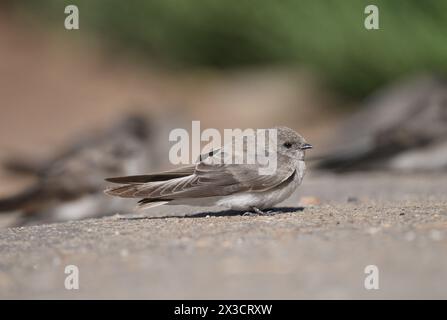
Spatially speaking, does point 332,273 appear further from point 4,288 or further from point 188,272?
point 4,288

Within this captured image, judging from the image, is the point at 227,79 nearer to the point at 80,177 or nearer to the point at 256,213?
the point at 80,177

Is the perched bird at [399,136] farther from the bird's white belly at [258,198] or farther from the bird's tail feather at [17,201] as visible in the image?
the bird's white belly at [258,198]

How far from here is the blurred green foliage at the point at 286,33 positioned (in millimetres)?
12703

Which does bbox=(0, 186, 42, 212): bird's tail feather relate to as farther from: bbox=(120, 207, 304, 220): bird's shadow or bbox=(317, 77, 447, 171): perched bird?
bbox=(317, 77, 447, 171): perched bird

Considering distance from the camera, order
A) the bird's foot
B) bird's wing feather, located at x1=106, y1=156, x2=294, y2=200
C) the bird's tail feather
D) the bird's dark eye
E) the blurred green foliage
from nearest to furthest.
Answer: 1. bird's wing feather, located at x1=106, y1=156, x2=294, y2=200
2. the bird's foot
3. the bird's dark eye
4. the bird's tail feather
5. the blurred green foliage

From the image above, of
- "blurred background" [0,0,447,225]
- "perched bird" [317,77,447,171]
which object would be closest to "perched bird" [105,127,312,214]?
"blurred background" [0,0,447,225]

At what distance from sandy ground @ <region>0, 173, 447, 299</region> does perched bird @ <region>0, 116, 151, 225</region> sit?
1.96 m

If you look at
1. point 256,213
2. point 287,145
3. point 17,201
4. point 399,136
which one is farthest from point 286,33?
point 256,213

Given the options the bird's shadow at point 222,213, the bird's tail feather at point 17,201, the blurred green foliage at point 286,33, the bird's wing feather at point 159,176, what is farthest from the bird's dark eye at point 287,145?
the blurred green foliage at point 286,33

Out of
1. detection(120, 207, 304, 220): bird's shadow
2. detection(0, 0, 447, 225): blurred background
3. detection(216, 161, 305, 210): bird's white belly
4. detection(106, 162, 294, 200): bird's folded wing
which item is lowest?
detection(120, 207, 304, 220): bird's shadow

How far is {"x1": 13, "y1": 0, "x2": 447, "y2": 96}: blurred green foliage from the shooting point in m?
12.7

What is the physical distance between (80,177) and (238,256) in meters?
4.46

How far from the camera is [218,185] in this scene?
5051mm
